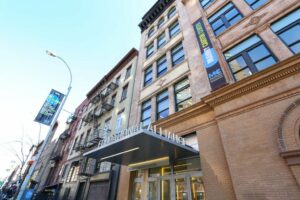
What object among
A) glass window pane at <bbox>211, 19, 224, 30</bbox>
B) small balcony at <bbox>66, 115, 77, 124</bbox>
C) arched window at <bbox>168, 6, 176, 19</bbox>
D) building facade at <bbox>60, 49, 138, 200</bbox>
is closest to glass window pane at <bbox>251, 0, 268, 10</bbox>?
glass window pane at <bbox>211, 19, 224, 30</bbox>

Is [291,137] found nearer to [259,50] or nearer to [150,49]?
[259,50]

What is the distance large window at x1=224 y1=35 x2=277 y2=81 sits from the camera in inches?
307

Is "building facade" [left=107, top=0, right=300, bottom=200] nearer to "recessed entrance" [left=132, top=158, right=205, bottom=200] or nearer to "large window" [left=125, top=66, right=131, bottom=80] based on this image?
"recessed entrance" [left=132, top=158, right=205, bottom=200]

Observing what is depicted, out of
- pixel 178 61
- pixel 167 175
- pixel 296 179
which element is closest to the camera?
pixel 296 179

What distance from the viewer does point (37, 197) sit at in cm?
2312

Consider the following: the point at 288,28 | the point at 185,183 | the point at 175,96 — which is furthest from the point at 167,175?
the point at 288,28

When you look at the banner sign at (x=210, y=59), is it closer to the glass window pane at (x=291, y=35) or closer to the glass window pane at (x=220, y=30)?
the glass window pane at (x=220, y=30)

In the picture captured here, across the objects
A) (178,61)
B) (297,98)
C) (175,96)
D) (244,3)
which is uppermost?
(244,3)

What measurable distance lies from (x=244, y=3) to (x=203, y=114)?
24.9ft

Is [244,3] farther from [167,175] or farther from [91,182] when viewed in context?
[91,182]

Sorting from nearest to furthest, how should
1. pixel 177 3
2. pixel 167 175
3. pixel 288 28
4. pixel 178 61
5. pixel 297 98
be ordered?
pixel 297 98 → pixel 288 28 → pixel 167 175 → pixel 178 61 → pixel 177 3

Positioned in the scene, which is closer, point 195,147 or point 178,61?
point 195,147

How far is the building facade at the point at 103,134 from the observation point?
13.4 meters

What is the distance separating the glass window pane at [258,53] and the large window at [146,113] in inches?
301
